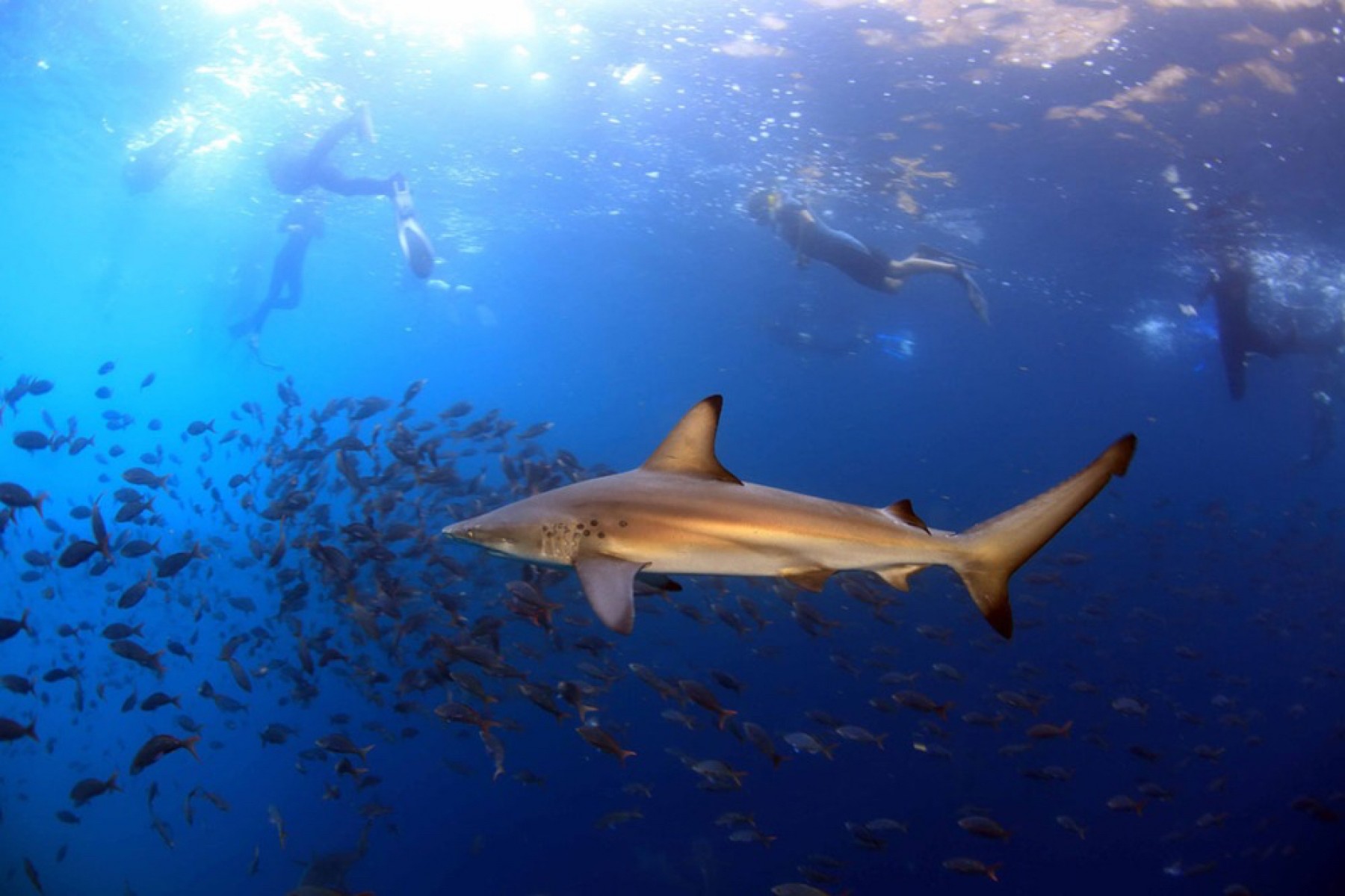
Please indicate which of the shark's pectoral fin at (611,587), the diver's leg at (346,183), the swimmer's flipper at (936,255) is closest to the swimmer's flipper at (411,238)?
the diver's leg at (346,183)

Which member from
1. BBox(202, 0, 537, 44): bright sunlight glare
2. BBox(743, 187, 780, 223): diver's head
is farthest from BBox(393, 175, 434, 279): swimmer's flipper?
BBox(743, 187, 780, 223): diver's head

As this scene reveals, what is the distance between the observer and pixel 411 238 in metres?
24.0

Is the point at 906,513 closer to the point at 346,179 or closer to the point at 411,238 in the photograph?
the point at 411,238

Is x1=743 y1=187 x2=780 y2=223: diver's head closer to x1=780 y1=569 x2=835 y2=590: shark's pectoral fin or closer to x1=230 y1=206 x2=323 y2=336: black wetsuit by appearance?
x1=230 y1=206 x2=323 y2=336: black wetsuit

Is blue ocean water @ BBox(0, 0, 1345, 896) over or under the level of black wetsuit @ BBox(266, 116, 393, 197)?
under

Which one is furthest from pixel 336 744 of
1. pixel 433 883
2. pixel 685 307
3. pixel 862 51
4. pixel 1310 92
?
pixel 685 307

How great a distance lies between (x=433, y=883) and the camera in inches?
715

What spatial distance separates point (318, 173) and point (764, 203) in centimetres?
1629

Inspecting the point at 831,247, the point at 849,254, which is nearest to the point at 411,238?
the point at 831,247

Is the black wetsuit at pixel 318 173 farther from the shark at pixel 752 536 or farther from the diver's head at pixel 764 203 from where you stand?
the shark at pixel 752 536

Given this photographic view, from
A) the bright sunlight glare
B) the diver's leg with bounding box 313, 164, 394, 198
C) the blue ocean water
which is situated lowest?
the blue ocean water

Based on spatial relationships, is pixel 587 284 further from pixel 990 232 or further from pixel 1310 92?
pixel 1310 92

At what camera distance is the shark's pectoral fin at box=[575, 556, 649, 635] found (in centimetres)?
289

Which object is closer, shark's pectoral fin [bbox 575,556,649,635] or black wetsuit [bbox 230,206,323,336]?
shark's pectoral fin [bbox 575,556,649,635]
